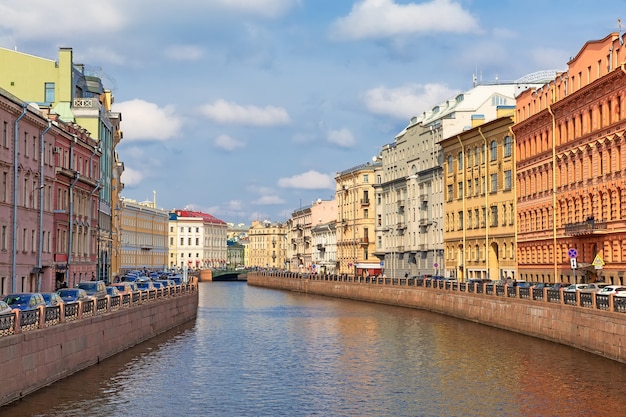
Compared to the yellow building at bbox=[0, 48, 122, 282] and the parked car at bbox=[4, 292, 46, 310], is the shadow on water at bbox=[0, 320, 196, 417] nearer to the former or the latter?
the parked car at bbox=[4, 292, 46, 310]

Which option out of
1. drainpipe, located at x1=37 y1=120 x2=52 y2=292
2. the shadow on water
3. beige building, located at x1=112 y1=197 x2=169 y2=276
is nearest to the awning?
beige building, located at x1=112 y1=197 x2=169 y2=276

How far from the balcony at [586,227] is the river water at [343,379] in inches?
489

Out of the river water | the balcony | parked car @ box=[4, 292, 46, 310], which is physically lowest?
the river water

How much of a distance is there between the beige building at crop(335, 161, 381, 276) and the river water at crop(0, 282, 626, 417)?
85.7 meters

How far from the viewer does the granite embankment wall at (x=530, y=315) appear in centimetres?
3897

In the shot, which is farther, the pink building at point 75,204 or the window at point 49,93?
the window at point 49,93

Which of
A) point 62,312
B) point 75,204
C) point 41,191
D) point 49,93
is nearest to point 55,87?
point 49,93

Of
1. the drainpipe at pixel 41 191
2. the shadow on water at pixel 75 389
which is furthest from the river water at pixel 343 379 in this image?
the drainpipe at pixel 41 191

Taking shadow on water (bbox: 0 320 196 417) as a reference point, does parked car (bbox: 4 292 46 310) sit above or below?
above

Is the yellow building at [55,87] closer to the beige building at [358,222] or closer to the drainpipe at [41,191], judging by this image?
the drainpipe at [41,191]

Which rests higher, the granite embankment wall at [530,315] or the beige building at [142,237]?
the beige building at [142,237]

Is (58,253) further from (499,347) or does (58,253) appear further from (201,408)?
(201,408)

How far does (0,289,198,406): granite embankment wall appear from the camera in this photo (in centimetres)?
2817

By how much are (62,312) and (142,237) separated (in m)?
141
